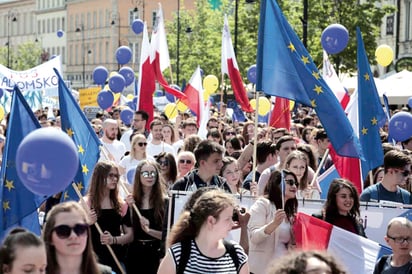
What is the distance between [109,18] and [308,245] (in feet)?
303

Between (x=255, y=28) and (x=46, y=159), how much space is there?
36035 millimetres

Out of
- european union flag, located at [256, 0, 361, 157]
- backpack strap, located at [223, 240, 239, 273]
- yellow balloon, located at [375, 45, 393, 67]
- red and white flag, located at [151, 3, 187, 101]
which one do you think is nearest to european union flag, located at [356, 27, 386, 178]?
european union flag, located at [256, 0, 361, 157]

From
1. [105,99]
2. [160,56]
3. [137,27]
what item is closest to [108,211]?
[160,56]

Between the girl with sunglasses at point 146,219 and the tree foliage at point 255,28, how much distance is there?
22359 millimetres

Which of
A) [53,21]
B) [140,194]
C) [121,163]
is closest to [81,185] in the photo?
[140,194]

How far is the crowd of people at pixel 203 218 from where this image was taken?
5.27 meters

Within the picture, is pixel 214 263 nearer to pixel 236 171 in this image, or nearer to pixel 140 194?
pixel 140 194

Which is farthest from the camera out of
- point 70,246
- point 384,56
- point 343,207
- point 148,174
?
point 384,56

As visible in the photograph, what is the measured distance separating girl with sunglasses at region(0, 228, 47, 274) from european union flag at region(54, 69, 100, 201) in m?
3.83

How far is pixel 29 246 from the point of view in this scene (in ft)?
16.3

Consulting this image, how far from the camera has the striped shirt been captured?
234 inches

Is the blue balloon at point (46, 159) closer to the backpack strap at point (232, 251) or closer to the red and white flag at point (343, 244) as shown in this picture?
the backpack strap at point (232, 251)

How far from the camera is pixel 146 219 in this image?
8312 mm

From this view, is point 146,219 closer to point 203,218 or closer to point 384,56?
point 203,218
